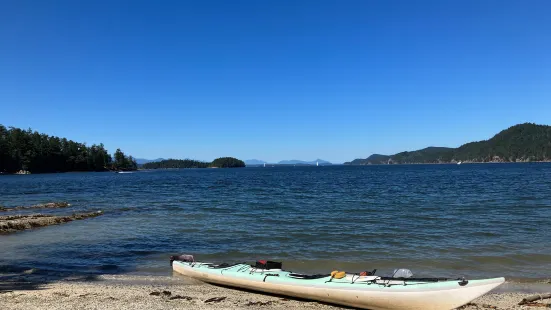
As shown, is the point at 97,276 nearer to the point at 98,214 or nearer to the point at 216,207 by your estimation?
the point at 98,214

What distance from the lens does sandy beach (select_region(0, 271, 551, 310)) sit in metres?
8.68

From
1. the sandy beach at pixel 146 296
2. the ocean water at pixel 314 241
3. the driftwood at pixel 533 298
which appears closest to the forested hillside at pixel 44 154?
the ocean water at pixel 314 241

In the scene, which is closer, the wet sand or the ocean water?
the wet sand

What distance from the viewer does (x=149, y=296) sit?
31.2 feet

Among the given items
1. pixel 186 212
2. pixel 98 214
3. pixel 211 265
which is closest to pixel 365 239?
pixel 211 265

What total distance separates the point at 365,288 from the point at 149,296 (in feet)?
17.4

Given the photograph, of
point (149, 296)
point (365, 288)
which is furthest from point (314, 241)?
point (149, 296)

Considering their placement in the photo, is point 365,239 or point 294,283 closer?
point 294,283

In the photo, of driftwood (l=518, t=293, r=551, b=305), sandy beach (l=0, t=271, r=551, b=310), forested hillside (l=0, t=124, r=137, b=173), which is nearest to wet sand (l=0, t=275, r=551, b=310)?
sandy beach (l=0, t=271, r=551, b=310)

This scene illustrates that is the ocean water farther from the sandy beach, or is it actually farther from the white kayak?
the white kayak

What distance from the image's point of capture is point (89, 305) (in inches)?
338

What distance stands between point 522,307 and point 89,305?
31.9 feet

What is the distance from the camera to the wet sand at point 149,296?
341 inches

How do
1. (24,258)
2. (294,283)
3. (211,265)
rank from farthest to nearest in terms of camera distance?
1. (24,258)
2. (211,265)
3. (294,283)
